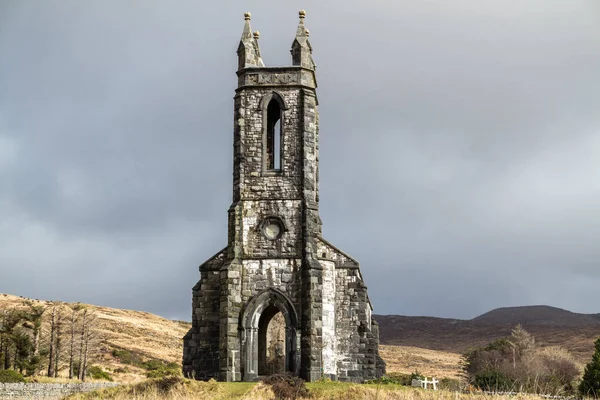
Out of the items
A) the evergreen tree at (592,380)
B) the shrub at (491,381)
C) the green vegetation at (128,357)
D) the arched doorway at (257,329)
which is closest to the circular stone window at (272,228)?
the arched doorway at (257,329)

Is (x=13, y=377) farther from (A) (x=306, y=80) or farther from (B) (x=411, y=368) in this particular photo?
(B) (x=411, y=368)

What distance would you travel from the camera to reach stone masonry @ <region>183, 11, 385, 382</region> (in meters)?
29.3

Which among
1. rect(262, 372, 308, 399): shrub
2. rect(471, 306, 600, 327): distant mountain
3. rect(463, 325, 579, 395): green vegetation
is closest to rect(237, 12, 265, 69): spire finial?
rect(262, 372, 308, 399): shrub

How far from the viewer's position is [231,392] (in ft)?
82.6

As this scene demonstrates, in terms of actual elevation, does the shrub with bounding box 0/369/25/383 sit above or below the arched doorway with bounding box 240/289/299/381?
below

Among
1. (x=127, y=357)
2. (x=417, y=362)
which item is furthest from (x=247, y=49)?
(x=417, y=362)

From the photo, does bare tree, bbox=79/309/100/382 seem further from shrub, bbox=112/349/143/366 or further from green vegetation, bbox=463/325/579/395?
green vegetation, bbox=463/325/579/395

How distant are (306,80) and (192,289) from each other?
9.41 metres

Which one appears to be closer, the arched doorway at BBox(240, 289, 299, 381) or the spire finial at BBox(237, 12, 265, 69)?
the arched doorway at BBox(240, 289, 299, 381)

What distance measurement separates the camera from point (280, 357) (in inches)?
1615

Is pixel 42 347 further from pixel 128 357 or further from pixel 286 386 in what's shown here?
pixel 286 386

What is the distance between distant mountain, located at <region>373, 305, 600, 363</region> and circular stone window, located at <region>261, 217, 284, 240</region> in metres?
54.3

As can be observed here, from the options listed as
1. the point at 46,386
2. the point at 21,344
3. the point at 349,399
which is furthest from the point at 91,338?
the point at 349,399

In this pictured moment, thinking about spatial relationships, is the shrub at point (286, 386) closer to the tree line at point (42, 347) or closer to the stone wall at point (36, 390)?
the stone wall at point (36, 390)
